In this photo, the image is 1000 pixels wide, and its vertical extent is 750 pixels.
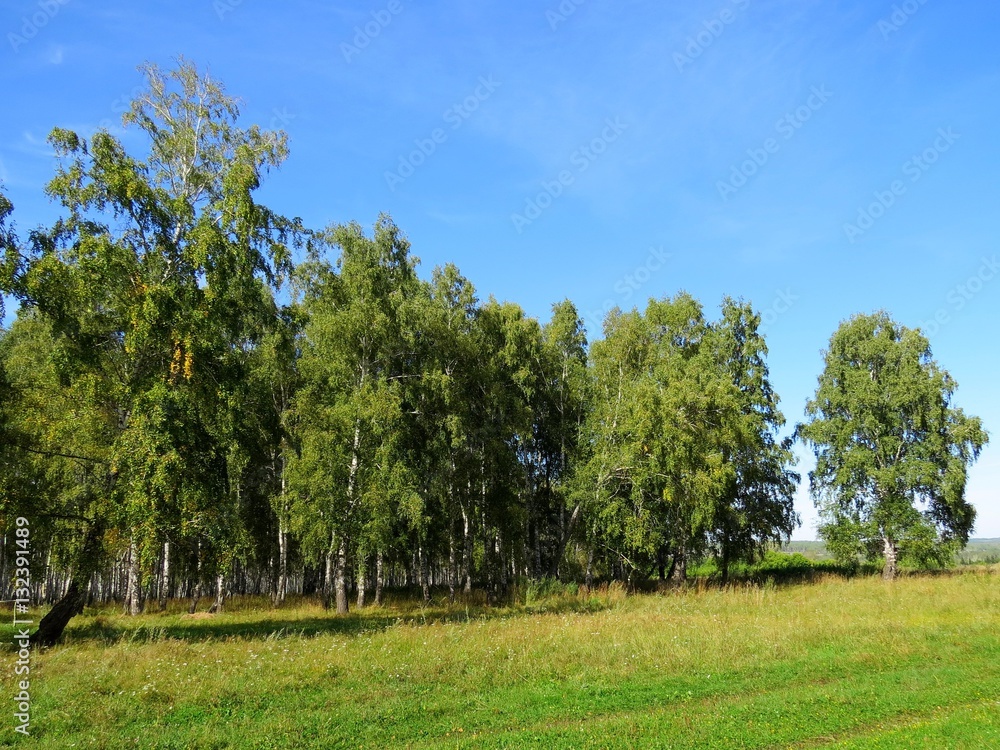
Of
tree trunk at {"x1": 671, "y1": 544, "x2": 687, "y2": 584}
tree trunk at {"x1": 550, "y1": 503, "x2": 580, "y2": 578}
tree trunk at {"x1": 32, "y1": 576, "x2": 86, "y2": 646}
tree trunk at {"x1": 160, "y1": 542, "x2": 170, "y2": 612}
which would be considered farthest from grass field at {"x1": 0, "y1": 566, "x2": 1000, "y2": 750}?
tree trunk at {"x1": 671, "y1": 544, "x2": 687, "y2": 584}

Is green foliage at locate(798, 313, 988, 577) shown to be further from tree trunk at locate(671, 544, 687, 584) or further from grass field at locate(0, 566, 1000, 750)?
grass field at locate(0, 566, 1000, 750)

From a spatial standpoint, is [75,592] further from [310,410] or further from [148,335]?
[310,410]

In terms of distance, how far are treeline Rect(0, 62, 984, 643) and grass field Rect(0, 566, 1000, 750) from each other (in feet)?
13.5

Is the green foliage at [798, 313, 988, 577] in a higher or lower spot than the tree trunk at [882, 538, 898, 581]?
higher

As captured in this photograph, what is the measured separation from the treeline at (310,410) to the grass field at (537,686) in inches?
162

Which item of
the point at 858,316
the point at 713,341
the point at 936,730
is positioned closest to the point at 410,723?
the point at 936,730

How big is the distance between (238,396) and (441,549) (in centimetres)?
2007

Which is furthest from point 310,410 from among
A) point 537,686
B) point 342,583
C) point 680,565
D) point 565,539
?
point 680,565

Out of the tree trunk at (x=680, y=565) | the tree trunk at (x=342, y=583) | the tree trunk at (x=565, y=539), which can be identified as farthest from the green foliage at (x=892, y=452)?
the tree trunk at (x=342, y=583)

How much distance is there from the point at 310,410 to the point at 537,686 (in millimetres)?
18042

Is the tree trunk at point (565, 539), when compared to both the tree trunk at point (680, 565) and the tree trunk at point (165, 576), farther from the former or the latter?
the tree trunk at point (165, 576)

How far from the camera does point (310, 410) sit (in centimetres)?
2659

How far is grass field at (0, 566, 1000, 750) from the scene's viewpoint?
8477 millimetres

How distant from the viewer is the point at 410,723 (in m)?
9.12
